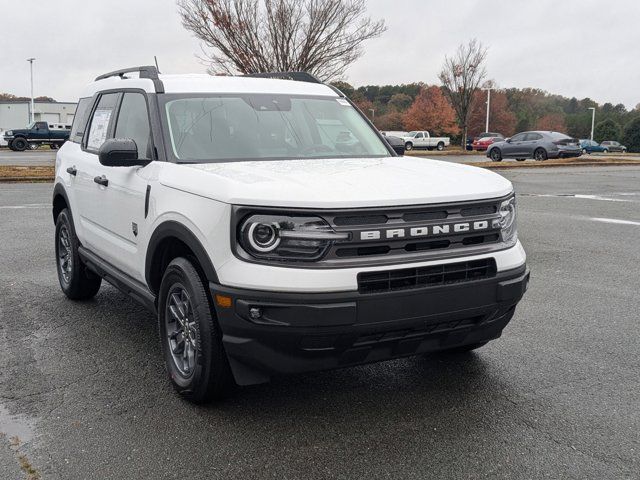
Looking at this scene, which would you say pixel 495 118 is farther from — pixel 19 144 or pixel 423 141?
pixel 19 144

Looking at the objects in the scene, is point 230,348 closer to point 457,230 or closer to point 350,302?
point 350,302

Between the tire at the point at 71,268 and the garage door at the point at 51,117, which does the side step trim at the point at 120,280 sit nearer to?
the tire at the point at 71,268

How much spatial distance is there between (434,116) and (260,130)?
73.1 meters

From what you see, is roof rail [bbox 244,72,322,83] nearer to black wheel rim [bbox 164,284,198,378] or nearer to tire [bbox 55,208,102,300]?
tire [bbox 55,208,102,300]

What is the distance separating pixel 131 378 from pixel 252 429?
1.13m

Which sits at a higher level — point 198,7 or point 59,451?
point 198,7

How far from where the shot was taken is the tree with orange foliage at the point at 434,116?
7519 centimetres

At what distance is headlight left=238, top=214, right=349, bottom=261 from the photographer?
327cm

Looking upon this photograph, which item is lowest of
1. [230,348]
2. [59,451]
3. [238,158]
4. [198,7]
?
[59,451]

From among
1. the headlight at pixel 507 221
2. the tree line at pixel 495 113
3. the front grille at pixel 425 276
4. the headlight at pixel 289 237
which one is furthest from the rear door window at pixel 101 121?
the tree line at pixel 495 113

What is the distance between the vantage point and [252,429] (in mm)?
3561

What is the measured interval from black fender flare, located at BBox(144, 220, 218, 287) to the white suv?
0.04 ft

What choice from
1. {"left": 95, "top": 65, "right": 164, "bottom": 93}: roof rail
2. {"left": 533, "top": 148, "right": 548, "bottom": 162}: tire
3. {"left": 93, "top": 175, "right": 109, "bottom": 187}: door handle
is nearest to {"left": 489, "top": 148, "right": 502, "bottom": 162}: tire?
{"left": 533, "top": 148, "right": 548, "bottom": 162}: tire

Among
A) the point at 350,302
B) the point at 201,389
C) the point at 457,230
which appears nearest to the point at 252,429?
the point at 201,389
